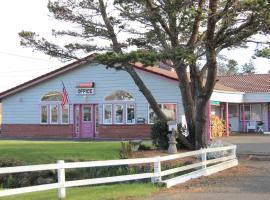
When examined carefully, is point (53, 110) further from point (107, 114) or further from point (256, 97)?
point (256, 97)

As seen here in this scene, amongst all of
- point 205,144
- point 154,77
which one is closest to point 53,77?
point 154,77

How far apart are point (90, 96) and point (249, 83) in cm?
1619

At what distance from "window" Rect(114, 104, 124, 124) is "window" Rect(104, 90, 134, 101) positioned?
473 millimetres

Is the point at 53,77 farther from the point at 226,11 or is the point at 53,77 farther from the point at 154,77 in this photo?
the point at 226,11

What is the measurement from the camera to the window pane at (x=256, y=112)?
1762 inches

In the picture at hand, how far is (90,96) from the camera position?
125ft

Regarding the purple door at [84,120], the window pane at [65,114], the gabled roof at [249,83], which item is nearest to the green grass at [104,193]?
the purple door at [84,120]

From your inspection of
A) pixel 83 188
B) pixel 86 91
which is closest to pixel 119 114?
pixel 86 91

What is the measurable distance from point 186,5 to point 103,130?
2012cm

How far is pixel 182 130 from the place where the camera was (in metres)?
26.0

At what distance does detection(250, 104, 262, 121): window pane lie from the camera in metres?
44.8

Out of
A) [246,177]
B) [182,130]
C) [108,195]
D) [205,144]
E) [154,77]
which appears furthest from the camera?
[154,77]

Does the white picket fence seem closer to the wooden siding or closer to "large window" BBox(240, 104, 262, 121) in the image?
the wooden siding

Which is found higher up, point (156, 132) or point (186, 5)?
point (186, 5)
